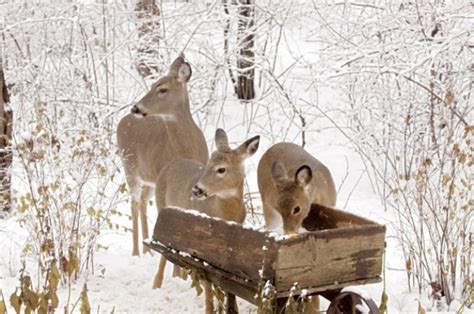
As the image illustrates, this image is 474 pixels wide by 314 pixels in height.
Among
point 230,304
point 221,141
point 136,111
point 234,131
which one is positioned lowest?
point 230,304

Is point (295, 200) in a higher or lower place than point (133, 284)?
higher

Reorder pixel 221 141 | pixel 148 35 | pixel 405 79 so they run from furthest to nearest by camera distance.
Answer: pixel 148 35 < pixel 405 79 < pixel 221 141

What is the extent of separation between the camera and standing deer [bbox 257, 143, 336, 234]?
6188mm

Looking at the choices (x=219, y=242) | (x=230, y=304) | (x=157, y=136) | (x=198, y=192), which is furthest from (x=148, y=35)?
(x=219, y=242)

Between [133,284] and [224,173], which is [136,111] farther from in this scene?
[224,173]

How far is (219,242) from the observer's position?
18.2 ft

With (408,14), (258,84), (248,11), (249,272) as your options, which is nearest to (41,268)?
(249,272)

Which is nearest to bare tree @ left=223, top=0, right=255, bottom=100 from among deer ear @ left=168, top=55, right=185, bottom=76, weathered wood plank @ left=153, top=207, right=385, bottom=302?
deer ear @ left=168, top=55, right=185, bottom=76

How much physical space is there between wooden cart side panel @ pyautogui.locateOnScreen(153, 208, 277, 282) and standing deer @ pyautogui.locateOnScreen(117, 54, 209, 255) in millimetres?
2439

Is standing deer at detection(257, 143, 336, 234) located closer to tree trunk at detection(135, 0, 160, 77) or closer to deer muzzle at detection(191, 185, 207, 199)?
deer muzzle at detection(191, 185, 207, 199)

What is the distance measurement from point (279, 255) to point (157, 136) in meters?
4.10

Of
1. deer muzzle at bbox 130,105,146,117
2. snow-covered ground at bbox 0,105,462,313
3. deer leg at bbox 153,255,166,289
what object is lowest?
snow-covered ground at bbox 0,105,462,313

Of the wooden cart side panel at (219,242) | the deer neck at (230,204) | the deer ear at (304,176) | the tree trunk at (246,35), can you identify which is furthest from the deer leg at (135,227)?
the tree trunk at (246,35)

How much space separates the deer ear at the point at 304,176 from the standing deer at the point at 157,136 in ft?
8.03
